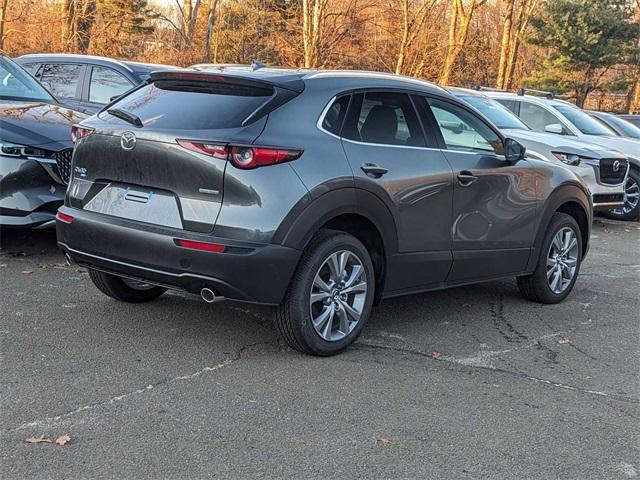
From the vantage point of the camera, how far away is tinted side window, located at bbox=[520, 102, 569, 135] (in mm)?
13045

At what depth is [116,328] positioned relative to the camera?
5.09 metres

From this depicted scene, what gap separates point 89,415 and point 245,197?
140 centimetres

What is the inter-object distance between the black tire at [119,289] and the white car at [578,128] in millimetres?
8561

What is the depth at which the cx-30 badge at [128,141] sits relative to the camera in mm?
4555

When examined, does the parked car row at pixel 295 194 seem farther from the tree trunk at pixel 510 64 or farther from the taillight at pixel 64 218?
the tree trunk at pixel 510 64

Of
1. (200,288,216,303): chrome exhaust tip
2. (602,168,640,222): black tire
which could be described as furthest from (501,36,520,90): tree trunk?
(200,288,216,303): chrome exhaust tip

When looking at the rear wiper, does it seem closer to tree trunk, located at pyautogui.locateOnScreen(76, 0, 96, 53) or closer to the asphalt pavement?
the asphalt pavement

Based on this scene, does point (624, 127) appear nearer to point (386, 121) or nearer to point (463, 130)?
point (463, 130)

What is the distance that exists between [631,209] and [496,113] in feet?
9.60

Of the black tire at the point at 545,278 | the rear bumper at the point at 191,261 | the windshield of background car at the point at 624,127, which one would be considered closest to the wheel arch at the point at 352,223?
the rear bumper at the point at 191,261

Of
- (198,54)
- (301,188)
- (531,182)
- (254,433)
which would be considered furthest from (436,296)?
(198,54)

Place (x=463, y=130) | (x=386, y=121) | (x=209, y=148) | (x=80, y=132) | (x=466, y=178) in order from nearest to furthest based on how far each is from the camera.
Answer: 1. (x=209, y=148)
2. (x=80, y=132)
3. (x=386, y=121)
4. (x=466, y=178)
5. (x=463, y=130)

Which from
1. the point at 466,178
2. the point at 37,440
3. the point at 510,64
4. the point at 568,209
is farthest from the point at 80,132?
the point at 510,64

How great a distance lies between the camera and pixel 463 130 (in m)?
5.81
